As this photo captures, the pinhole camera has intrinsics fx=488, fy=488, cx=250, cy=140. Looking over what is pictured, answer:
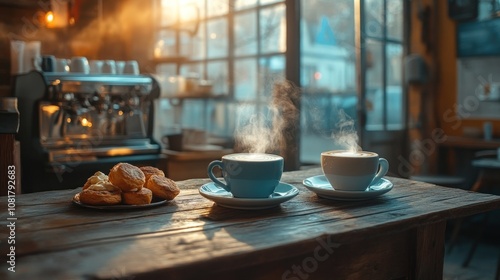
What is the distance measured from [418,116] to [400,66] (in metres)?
0.50

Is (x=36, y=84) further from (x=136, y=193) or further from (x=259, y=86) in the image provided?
(x=136, y=193)

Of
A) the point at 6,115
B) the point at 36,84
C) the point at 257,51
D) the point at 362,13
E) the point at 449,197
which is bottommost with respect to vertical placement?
the point at 449,197

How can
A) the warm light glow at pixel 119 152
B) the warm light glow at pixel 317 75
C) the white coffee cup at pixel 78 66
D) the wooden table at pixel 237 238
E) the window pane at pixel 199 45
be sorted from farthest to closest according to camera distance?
the warm light glow at pixel 317 75
the window pane at pixel 199 45
the white coffee cup at pixel 78 66
the warm light glow at pixel 119 152
the wooden table at pixel 237 238

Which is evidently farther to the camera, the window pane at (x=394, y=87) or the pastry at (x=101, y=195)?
the window pane at (x=394, y=87)

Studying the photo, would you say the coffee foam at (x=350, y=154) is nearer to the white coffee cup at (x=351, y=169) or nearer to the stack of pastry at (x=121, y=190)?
the white coffee cup at (x=351, y=169)

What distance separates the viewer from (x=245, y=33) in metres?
4.17

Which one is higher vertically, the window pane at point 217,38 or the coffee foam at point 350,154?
the window pane at point 217,38

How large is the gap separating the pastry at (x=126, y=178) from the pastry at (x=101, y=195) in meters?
0.02

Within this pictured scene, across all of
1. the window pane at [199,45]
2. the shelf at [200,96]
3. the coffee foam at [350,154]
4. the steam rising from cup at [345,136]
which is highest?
the window pane at [199,45]

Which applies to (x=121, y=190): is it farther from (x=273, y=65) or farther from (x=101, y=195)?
(x=273, y=65)

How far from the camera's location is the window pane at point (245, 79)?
4.09 meters

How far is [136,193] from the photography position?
124 centimetres

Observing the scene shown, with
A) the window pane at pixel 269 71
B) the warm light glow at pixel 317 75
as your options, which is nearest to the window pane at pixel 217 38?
the window pane at pixel 269 71

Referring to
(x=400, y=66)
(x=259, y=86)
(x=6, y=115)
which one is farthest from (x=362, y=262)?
(x=400, y=66)
